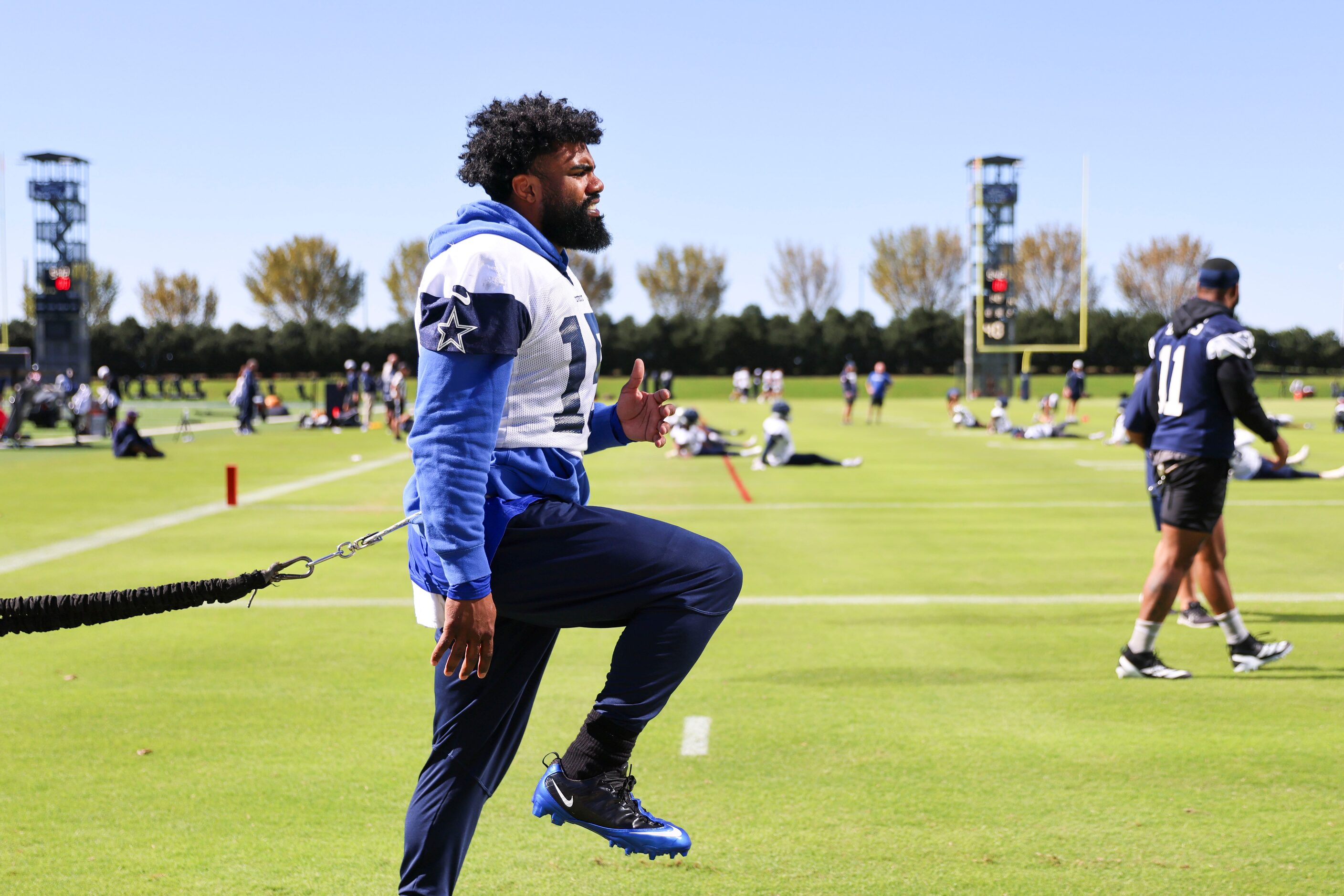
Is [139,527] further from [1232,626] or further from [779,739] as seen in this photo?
[1232,626]

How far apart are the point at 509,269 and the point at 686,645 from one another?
91 cm

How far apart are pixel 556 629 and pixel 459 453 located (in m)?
0.61

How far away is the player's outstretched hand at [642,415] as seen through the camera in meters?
3.10

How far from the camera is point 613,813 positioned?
2824mm

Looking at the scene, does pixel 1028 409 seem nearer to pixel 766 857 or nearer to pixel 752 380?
pixel 752 380

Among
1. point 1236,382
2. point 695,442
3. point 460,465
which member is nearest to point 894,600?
point 1236,382

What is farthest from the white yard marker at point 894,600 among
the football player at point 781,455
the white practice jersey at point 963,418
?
the white practice jersey at point 963,418

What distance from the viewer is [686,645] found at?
9.04 ft

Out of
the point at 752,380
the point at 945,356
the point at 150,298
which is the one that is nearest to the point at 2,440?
the point at 752,380

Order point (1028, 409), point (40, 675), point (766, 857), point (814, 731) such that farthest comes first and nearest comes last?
point (1028, 409) → point (40, 675) → point (814, 731) → point (766, 857)

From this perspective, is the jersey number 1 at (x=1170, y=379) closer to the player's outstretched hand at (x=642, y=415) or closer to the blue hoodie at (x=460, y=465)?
the player's outstretched hand at (x=642, y=415)

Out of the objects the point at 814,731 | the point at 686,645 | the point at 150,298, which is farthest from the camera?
the point at 150,298

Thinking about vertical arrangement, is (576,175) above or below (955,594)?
above

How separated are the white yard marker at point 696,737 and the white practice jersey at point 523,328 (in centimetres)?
218
